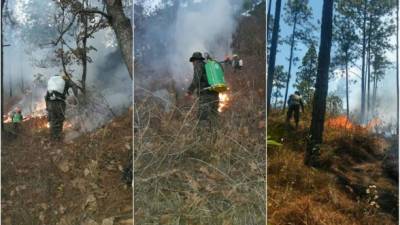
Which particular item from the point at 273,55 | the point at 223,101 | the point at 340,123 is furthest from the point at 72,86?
the point at 340,123

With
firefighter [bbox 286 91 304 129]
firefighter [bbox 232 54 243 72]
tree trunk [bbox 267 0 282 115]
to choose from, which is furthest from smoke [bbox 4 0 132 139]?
firefighter [bbox 286 91 304 129]

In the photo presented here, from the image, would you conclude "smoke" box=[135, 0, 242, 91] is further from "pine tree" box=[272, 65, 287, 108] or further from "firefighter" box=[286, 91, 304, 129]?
"firefighter" box=[286, 91, 304, 129]

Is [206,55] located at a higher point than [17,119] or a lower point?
higher

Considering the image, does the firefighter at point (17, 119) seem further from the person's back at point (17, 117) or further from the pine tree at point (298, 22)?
the pine tree at point (298, 22)

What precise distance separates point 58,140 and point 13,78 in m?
0.60

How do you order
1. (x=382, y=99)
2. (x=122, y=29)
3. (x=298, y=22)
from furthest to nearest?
(x=122, y=29), (x=298, y=22), (x=382, y=99)

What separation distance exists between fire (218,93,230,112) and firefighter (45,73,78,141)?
1111mm

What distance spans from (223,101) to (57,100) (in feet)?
4.21

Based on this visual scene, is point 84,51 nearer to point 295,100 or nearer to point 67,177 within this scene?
point 67,177

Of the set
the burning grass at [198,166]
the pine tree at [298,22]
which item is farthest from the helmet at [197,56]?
the pine tree at [298,22]

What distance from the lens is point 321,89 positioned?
361 cm

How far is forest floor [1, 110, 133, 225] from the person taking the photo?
3.73m

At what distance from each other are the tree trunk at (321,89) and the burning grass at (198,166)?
36cm

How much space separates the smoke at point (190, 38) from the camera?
12.0ft
